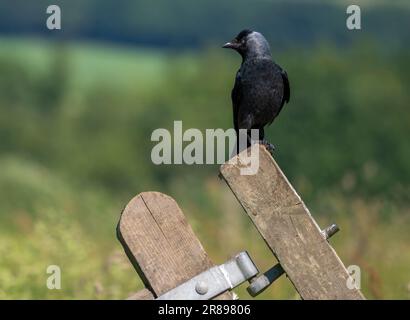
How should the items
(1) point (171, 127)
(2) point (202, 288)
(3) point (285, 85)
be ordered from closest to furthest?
(2) point (202, 288) → (3) point (285, 85) → (1) point (171, 127)

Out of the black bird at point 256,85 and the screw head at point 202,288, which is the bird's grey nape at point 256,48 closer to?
the black bird at point 256,85

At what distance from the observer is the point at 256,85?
6.21 metres

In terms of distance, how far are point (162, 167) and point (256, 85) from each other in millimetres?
18603

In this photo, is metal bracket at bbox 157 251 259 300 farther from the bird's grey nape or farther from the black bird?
the bird's grey nape

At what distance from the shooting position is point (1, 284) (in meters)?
5.74

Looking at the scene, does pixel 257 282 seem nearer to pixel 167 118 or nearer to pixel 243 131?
pixel 243 131

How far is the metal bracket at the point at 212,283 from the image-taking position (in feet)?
11.4

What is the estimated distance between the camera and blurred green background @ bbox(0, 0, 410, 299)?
6.52 meters

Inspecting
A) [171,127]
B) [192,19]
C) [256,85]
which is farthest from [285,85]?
[192,19]

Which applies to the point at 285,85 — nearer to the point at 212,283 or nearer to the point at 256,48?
the point at 256,48

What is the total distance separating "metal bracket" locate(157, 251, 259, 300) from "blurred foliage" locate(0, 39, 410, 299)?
148 centimetres

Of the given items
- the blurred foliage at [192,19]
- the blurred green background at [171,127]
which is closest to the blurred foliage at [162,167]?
the blurred green background at [171,127]

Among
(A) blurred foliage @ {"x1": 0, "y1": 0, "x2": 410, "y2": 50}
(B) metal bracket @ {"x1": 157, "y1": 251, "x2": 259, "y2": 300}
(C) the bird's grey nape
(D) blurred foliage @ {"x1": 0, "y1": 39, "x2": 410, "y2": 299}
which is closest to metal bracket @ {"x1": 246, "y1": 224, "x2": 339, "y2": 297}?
(B) metal bracket @ {"x1": 157, "y1": 251, "x2": 259, "y2": 300}
